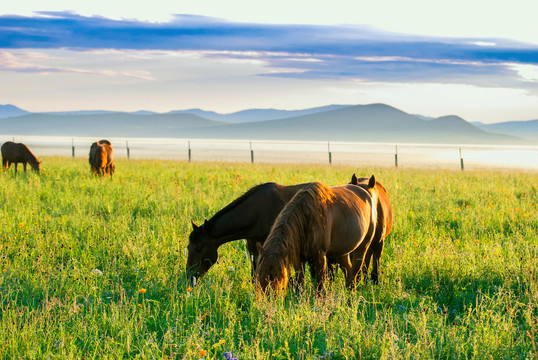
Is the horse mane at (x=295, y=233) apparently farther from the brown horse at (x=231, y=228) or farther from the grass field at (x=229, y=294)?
the brown horse at (x=231, y=228)

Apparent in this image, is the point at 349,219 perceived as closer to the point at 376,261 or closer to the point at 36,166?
the point at 376,261

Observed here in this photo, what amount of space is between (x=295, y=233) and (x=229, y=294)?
3.82 feet

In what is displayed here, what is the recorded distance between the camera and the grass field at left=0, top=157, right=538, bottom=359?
4.26m

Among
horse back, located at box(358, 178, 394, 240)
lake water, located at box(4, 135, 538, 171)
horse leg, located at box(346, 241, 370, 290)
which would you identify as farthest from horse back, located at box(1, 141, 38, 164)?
lake water, located at box(4, 135, 538, 171)

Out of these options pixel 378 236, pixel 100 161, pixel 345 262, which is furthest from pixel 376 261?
pixel 100 161

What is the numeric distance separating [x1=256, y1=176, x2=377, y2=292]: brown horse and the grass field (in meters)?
0.33

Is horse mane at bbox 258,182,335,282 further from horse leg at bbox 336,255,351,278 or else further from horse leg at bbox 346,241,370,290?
horse leg at bbox 346,241,370,290

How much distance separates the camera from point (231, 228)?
19.5 ft

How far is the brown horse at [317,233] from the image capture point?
15.0 feet

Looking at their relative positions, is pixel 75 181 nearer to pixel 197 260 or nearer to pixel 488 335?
pixel 197 260

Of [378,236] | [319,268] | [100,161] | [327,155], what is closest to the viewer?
[319,268]

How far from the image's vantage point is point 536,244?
804cm

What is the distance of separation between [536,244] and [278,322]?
575 centimetres

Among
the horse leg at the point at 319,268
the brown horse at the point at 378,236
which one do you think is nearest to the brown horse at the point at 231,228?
the horse leg at the point at 319,268
